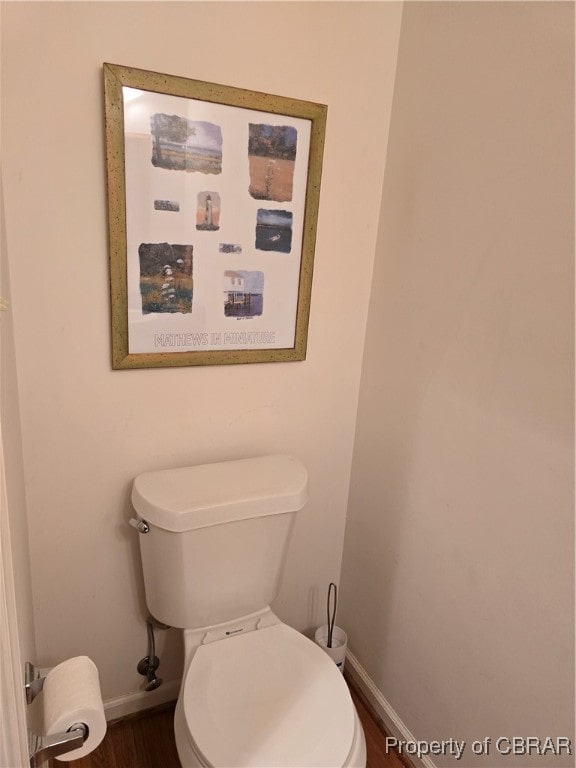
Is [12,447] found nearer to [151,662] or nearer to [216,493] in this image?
[216,493]

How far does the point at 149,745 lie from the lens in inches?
58.7

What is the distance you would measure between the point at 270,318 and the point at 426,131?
614mm

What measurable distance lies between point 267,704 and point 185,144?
1276mm

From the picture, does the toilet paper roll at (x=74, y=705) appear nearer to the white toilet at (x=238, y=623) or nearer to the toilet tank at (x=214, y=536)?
the white toilet at (x=238, y=623)

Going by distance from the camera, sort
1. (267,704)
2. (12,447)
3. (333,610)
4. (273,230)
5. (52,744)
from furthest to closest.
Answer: (333,610), (273,230), (267,704), (12,447), (52,744)

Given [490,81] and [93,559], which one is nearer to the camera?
[490,81]

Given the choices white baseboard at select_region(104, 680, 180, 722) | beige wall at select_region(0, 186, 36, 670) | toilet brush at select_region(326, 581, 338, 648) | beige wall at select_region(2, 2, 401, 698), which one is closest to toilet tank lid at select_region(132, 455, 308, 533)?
beige wall at select_region(2, 2, 401, 698)

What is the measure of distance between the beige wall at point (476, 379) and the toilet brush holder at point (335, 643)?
144 mm

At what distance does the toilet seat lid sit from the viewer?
3.34 ft

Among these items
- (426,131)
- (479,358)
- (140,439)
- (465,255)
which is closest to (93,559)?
(140,439)

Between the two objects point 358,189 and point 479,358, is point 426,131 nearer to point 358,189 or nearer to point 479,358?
point 358,189

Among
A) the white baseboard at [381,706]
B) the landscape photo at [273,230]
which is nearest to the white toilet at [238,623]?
the white baseboard at [381,706]

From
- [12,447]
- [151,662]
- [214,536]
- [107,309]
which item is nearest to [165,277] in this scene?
[107,309]

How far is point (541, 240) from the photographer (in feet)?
3.31
